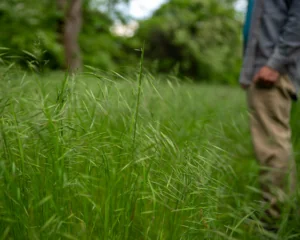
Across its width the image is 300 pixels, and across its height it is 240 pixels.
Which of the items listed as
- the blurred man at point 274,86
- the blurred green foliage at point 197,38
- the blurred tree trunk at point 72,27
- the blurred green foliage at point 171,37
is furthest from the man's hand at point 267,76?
the blurred green foliage at point 197,38

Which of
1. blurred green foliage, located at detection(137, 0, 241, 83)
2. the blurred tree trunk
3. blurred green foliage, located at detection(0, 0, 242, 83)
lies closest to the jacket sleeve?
the blurred tree trunk

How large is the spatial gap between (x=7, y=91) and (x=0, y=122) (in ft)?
0.67

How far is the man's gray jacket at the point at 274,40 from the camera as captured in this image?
2.08 metres

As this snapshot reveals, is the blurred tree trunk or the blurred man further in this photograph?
the blurred tree trunk

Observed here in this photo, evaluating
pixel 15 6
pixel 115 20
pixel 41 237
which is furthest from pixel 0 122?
pixel 115 20

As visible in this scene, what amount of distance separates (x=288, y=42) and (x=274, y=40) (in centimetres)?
10

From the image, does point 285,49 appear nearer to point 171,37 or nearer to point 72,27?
point 72,27

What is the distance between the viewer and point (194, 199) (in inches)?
62.0

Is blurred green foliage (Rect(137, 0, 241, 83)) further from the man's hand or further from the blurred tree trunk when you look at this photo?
the man's hand

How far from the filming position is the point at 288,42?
2074 millimetres

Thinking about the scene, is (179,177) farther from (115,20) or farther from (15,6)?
(115,20)

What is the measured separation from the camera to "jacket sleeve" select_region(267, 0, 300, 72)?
206 centimetres

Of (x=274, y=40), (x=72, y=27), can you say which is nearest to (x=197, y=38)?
(x=72, y=27)

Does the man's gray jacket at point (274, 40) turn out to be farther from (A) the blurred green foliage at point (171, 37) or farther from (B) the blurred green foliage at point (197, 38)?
(B) the blurred green foliage at point (197, 38)
